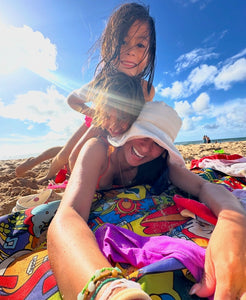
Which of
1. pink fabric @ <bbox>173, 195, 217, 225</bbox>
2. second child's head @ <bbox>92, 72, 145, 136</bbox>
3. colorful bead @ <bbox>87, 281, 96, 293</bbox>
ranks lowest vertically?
pink fabric @ <bbox>173, 195, 217, 225</bbox>

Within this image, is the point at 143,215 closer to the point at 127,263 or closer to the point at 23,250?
the point at 127,263

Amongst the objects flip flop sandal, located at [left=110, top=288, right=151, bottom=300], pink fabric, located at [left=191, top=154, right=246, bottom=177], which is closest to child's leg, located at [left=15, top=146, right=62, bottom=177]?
pink fabric, located at [left=191, top=154, right=246, bottom=177]

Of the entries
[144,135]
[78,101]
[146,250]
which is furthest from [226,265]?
[78,101]

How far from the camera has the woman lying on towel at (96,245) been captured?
50 centimetres

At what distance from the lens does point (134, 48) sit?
6.28ft

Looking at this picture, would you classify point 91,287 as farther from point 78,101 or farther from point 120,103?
point 78,101

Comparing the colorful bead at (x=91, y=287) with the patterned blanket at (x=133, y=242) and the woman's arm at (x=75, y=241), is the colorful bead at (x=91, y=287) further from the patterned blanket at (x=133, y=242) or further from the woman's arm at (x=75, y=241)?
the patterned blanket at (x=133, y=242)

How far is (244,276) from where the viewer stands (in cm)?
56

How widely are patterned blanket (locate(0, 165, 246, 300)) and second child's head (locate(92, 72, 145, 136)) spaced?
20.6 inches

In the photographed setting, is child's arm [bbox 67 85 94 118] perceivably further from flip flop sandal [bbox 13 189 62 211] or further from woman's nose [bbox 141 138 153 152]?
woman's nose [bbox 141 138 153 152]

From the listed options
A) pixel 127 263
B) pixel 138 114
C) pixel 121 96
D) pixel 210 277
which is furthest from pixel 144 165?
pixel 210 277

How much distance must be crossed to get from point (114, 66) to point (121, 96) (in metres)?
0.70

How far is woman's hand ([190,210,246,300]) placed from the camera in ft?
1.77

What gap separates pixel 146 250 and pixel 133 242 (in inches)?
4.1
